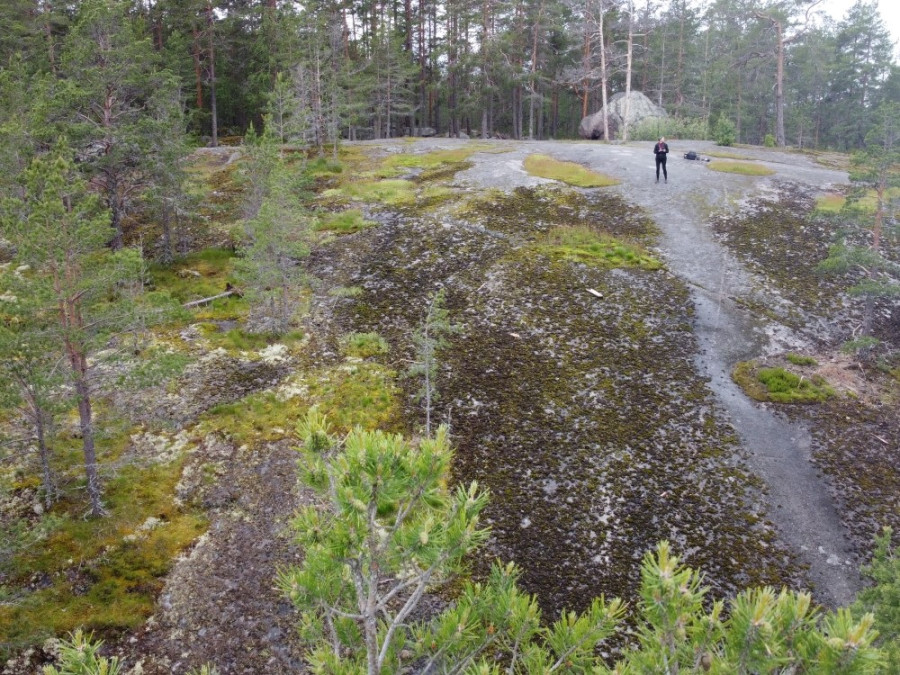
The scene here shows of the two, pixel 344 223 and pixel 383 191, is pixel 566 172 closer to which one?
pixel 383 191

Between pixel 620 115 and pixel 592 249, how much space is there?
37584 millimetres

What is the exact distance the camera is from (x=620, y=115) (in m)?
52.7

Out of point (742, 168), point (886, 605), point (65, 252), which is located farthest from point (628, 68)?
point (886, 605)

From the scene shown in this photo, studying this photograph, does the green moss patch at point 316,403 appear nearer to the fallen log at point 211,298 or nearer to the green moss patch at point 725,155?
the fallen log at point 211,298

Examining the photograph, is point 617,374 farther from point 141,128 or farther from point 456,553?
point 141,128

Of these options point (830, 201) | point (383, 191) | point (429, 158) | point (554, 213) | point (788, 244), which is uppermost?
point (429, 158)

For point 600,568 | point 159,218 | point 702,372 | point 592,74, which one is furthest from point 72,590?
point 592,74

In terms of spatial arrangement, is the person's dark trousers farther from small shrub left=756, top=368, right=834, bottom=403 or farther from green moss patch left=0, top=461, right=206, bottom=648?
green moss patch left=0, top=461, right=206, bottom=648

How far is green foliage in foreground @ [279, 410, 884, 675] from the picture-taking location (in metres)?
3.12

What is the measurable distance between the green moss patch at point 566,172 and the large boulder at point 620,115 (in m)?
22.7

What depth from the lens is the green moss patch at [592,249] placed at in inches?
824

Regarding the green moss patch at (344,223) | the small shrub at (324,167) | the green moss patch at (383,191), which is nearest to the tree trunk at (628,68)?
the green moss patch at (383,191)

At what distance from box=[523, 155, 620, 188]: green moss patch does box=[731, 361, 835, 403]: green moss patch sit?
16.9 meters

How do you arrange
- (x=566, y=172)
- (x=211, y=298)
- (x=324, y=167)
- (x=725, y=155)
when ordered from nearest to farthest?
(x=211, y=298) → (x=566, y=172) → (x=324, y=167) → (x=725, y=155)
